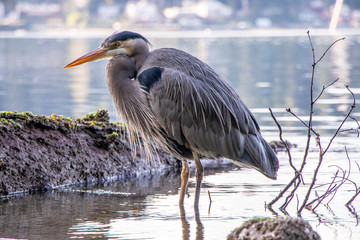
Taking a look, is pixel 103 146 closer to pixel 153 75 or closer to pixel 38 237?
pixel 153 75

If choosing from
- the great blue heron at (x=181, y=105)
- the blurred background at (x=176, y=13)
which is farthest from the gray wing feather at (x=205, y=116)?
the blurred background at (x=176, y=13)

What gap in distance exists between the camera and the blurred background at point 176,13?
133625 mm

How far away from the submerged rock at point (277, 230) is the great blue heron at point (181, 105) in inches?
60.1

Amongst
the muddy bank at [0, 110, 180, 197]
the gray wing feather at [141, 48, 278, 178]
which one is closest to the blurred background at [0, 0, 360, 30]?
the muddy bank at [0, 110, 180, 197]

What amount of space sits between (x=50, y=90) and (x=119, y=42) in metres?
14.8

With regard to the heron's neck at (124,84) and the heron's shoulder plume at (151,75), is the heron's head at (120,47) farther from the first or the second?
the heron's shoulder plume at (151,75)

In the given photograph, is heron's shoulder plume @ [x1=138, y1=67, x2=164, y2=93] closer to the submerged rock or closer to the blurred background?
the submerged rock

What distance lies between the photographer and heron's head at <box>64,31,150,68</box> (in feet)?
18.9

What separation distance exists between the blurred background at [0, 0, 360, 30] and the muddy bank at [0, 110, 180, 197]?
12052 cm

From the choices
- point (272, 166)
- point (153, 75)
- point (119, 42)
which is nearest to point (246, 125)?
point (272, 166)

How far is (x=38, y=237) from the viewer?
486cm

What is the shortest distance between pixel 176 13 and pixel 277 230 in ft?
450

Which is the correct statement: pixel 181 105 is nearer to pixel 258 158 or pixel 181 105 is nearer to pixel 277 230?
pixel 258 158

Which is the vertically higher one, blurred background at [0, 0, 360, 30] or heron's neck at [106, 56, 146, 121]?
blurred background at [0, 0, 360, 30]
